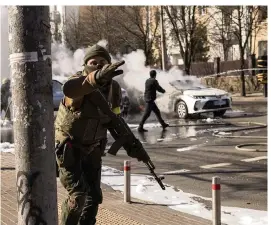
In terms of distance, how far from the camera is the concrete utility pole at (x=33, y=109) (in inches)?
109

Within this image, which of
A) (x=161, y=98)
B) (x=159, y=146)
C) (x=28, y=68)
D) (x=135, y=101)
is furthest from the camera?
(x=135, y=101)

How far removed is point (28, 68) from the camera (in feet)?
9.16

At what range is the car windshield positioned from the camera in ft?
61.9

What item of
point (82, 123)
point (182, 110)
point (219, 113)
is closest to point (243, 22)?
point (219, 113)

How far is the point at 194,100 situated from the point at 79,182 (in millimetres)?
13989

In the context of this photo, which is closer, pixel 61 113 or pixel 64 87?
pixel 64 87

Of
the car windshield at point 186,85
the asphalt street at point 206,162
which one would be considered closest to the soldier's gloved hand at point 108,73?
the asphalt street at point 206,162

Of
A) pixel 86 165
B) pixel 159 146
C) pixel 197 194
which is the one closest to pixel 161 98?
pixel 159 146

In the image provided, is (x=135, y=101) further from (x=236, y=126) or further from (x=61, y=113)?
(x=61, y=113)

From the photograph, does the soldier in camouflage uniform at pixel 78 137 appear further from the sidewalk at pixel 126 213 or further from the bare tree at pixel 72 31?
the bare tree at pixel 72 31

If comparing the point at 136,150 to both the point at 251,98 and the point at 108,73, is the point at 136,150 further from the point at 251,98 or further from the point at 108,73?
the point at 251,98

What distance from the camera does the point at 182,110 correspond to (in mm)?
18359

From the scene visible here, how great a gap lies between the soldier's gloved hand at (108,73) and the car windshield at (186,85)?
1575 centimetres
